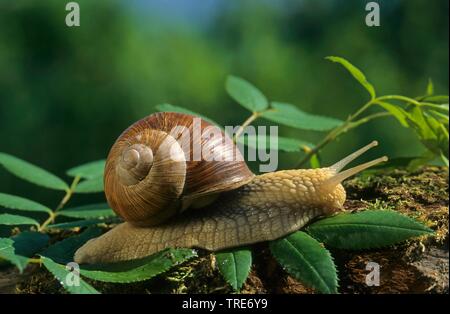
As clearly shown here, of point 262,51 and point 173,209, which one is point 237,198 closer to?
point 173,209

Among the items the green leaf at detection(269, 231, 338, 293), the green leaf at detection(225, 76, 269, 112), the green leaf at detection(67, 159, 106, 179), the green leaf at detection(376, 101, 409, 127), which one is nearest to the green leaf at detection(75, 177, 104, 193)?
the green leaf at detection(67, 159, 106, 179)

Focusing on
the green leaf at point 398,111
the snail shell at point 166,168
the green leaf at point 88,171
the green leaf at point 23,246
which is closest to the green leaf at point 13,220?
the green leaf at point 23,246

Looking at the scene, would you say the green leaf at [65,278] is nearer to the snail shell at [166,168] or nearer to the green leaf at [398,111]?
the snail shell at [166,168]

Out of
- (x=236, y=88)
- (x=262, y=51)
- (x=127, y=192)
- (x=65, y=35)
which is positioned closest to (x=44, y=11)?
(x=65, y=35)

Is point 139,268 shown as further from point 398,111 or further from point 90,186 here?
point 398,111

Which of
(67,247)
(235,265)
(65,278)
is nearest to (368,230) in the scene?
(235,265)

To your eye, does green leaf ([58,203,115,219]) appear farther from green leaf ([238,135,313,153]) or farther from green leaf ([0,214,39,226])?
green leaf ([238,135,313,153])
